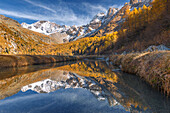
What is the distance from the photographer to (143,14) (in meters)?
61.4

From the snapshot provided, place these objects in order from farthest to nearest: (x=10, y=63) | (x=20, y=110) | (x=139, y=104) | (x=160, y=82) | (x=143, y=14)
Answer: (x=143, y=14), (x=10, y=63), (x=160, y=82), (x=139, y=104), (x=20, y=110)

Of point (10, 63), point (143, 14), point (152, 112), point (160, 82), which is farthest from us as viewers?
point (143, 14)

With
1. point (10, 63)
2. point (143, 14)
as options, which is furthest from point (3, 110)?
point (143, 14)

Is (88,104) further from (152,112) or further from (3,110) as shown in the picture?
(3,110)

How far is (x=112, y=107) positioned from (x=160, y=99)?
5.66 ft

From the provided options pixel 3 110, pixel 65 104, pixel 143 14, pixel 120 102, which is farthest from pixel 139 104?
pixel 143 14

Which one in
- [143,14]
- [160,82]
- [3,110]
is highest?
[143,14]

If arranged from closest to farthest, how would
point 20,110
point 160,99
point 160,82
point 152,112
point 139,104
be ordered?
point 152,112 → point 20,110 → point 139,104 → point 160,99 → point 160,82

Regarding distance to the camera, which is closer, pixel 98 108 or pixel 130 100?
pixel 98 108

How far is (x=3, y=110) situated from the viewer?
2744mm

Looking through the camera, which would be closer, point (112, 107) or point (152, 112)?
point (152, 112)

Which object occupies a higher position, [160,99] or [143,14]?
[143,14]

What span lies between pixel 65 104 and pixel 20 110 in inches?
47.9

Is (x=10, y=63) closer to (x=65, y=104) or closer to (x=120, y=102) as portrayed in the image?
(x=65, y=104)
